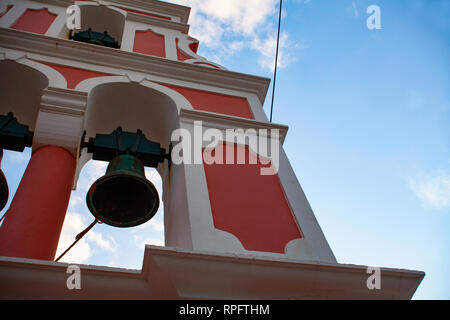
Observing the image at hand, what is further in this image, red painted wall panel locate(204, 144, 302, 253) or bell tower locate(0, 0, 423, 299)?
red painted wall panel locate(204, 144, 302, 253)

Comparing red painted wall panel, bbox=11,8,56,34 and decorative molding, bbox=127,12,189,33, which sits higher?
decorative molding, bbox=127,12,189,33

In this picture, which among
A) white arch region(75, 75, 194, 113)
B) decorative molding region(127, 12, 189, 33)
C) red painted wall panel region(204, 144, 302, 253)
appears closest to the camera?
red painted wall panel region(204, 144, 302, 253)

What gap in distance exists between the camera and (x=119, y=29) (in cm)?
750

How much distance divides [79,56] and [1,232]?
2.68 m

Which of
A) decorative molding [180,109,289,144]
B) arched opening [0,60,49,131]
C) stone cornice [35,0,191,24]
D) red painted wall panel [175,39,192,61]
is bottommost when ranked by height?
decorative molding [180,109,289,144]

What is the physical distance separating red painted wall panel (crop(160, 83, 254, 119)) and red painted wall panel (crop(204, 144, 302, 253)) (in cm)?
106

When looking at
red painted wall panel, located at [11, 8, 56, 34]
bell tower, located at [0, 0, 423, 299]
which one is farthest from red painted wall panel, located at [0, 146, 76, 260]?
red painted wall panel, located at [11, 8, 56, 34]

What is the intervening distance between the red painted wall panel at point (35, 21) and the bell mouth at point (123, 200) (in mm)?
3371

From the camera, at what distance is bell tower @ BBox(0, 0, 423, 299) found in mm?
2672

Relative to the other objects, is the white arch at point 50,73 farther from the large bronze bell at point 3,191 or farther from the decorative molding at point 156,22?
the decorative molding at point 156,22

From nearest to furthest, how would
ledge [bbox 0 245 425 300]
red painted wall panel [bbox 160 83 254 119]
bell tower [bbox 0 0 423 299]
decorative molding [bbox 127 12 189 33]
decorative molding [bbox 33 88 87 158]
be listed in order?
ledge [bbox 0 245 425 300], bell tower [bbox 0 0 423 299], decorative molding [bbox 33 88 87 158], red painted wall panel [bbox 160 83 254 119], decorative molding [bbox 127 12 189 33]

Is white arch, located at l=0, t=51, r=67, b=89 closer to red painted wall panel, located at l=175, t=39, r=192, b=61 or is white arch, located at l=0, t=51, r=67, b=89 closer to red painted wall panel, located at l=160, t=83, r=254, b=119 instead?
red painted wall panel, located at l=160, t=83, r=254, b=119
